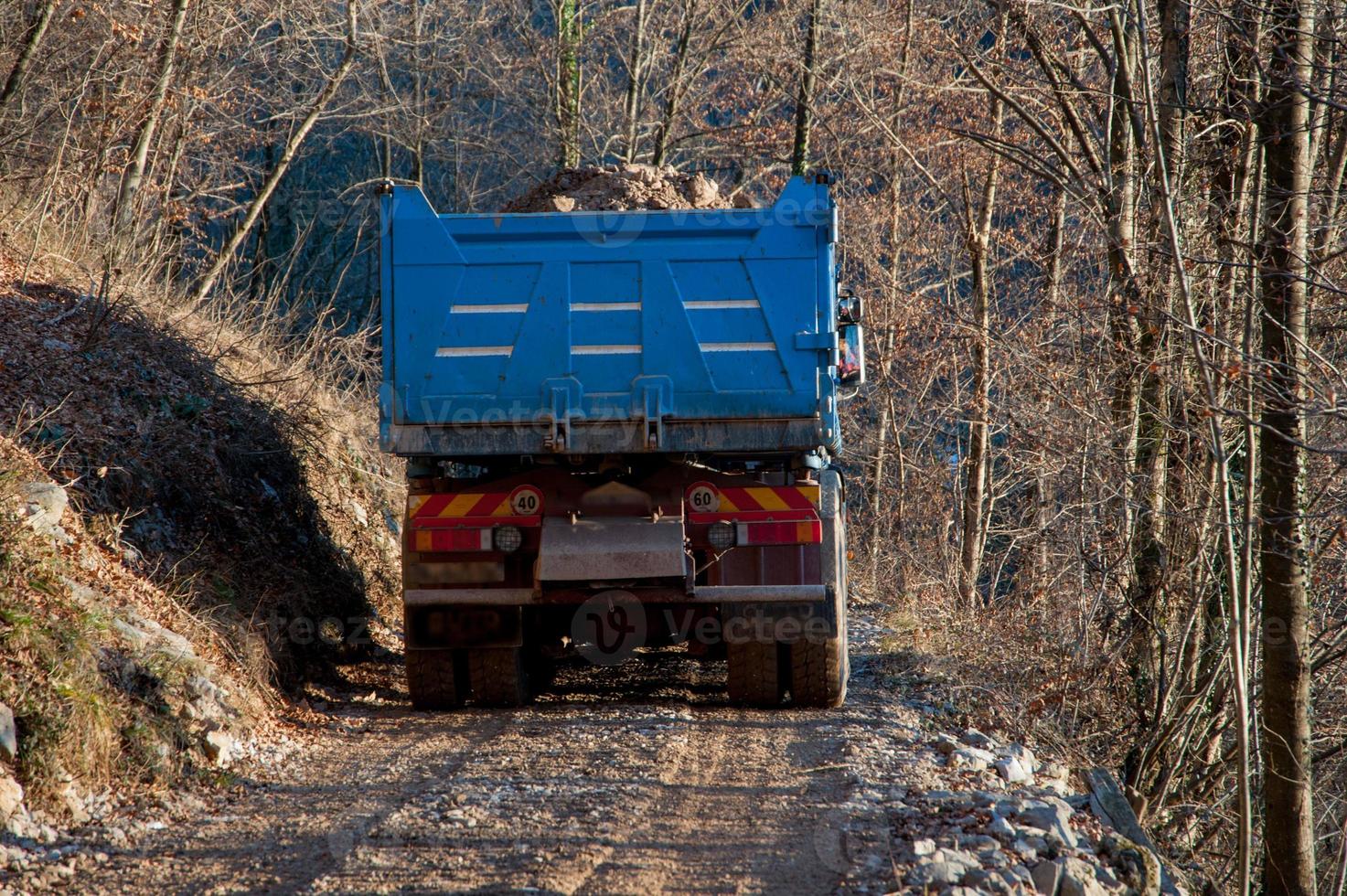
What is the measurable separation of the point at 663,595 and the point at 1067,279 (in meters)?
10.2

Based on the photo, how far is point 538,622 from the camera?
25.9 ft

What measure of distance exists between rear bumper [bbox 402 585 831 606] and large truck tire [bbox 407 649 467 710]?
0.45 meters

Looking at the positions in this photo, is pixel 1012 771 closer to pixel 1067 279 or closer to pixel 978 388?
pixel 978 388

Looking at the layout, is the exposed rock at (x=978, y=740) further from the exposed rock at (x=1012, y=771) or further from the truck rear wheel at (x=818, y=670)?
the truck rear wheel at (x=818, y=670)

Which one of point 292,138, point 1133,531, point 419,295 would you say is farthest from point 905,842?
point 292,138

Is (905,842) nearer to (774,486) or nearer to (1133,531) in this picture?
(774,486)

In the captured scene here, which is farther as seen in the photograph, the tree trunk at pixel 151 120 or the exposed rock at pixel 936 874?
the tree trunk at pixel 151 120

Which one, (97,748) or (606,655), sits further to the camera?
(606,655)

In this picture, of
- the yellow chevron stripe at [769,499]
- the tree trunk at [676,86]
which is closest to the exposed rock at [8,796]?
the yellow chevron stripe at [769,499]

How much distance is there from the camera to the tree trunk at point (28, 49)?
412 inches

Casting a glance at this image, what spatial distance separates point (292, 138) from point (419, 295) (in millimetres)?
9245

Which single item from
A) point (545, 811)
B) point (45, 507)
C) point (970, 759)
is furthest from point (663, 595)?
point (45, 507)

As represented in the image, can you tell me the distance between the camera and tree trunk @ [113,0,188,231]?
12.1 m

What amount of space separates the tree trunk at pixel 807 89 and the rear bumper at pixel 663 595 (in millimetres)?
11361
